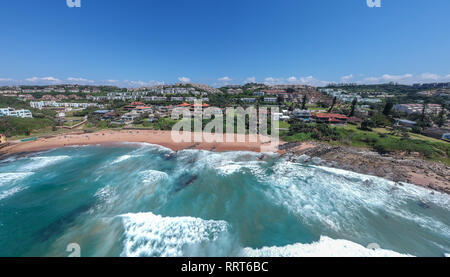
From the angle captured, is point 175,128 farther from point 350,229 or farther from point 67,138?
point 350,229

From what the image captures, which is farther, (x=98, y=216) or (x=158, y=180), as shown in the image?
(x=158, y=180)

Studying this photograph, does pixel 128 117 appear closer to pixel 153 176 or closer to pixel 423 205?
pixel 153 176

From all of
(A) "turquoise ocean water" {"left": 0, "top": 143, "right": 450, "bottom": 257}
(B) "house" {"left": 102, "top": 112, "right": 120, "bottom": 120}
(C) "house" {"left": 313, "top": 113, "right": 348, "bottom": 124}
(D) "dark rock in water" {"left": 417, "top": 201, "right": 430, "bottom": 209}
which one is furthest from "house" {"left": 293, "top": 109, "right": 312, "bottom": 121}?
(B) "house" {"left": 102, "top": 112, "right": 120, "bottom": 120}

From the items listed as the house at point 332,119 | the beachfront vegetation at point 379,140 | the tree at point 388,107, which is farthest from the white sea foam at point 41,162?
the tree at point 388,107

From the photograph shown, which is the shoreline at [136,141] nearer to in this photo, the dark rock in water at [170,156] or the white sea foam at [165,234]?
the dark rock in water at [170,156]

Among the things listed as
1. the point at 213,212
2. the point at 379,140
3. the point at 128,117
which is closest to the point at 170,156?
the point at 213,212

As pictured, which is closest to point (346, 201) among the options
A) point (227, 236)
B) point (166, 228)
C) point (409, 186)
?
point (409, 186)
